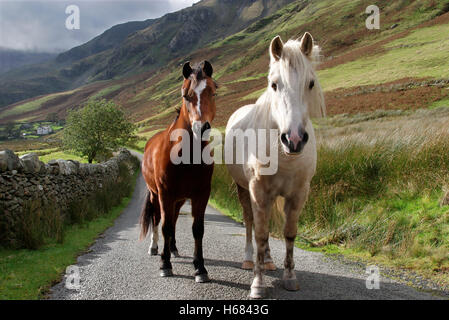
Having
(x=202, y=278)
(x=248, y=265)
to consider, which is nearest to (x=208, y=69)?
(x=202, y=278)

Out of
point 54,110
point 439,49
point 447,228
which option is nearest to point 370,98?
point 439,49

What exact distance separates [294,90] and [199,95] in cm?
125

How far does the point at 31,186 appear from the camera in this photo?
701cm

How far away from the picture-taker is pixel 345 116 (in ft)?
79.6

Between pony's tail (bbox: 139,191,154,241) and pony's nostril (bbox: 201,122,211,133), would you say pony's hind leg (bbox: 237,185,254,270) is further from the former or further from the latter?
pony's tail (bbox: 139,191,154,241)

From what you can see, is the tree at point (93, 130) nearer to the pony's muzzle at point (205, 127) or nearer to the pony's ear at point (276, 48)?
the pony's muzzle at point (205, 127)

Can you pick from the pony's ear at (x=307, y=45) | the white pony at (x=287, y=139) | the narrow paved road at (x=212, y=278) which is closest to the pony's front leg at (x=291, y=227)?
the white pony at (x=287, y=139)

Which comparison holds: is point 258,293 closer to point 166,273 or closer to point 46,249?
point 166,273

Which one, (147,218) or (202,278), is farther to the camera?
(147,218)

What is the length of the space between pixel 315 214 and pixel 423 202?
198 centimetres

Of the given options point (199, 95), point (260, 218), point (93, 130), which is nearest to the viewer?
point (260, 218)


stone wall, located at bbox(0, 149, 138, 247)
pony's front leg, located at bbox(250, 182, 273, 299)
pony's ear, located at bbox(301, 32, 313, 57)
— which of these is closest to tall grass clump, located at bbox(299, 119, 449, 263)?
pony's front leg, located at bbox(250, 182, 273, 299)

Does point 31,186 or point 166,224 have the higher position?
point 31,186
